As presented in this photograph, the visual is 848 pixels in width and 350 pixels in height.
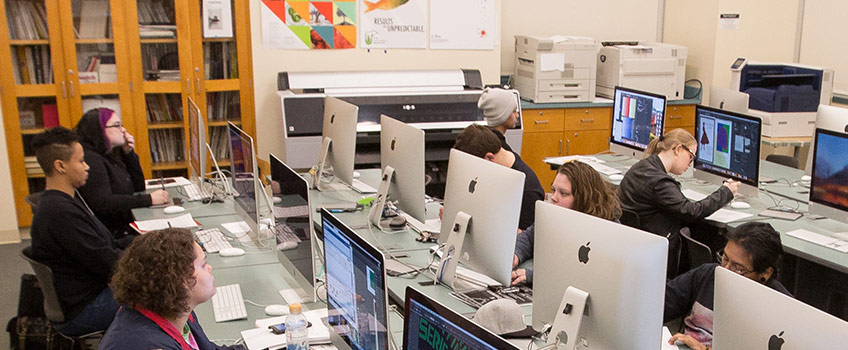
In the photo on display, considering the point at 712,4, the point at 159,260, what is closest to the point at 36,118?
the point at 159,260

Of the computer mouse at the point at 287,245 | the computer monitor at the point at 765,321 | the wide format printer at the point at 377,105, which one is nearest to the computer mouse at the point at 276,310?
the computer mouse at the point at 287,245

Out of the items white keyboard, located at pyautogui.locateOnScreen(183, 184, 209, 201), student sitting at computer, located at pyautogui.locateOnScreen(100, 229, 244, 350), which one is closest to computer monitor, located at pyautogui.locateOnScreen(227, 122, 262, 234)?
white keyboard, located at pyautogui.locateOnScreen(183, 184, 209, 201)

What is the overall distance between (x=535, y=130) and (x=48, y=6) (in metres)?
3.73

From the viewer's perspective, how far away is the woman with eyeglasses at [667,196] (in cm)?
373

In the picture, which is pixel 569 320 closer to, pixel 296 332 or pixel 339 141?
pixel 296 332

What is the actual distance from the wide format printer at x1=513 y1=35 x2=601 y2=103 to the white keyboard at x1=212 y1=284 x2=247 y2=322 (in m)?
3.79

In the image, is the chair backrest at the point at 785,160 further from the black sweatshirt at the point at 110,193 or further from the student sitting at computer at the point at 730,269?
the black sweatshirt at the point at 110,193

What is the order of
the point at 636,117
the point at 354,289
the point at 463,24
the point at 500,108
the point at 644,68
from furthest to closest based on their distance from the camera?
1. the point at 644,68
2. the point at 463,24
3. the point at 636,117
4. the point at 500,108
5. the point at 354,289

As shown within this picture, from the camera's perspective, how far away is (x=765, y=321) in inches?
65.6

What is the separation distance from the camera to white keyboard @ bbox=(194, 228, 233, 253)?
3.35 meters

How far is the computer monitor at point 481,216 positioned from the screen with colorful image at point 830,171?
1.86 metres

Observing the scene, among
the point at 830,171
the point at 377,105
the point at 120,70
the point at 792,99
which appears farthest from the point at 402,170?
the point at 792,99

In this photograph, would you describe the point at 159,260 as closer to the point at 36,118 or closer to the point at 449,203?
the point at 449,203

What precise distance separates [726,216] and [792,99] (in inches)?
90.5
